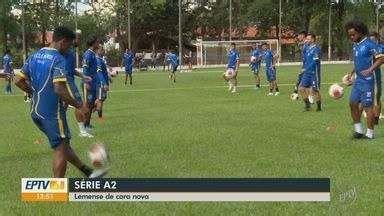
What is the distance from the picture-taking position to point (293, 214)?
6.96 metres

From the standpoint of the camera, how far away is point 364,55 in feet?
40.0

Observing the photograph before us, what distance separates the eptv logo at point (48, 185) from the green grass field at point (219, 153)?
2.94 feet

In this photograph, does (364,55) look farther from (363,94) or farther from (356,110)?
(356,110)

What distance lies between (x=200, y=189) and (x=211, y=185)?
11cm

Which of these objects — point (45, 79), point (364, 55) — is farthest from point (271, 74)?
point (45, 79)

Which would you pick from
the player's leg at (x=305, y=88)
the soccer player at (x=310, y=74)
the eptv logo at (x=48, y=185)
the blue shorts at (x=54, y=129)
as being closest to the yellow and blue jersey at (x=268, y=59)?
the soccer player at (x=310, y=74)

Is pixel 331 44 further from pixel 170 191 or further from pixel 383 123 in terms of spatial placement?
pixel 170 191

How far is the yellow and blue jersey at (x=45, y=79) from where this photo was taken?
778 centimetres

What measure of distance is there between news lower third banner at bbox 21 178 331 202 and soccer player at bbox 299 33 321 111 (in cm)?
1231

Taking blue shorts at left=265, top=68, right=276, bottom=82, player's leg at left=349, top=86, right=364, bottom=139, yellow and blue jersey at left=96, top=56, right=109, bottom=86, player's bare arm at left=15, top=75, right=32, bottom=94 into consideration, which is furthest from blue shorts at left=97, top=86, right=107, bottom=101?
blue shorts at left=265, top=68, right=276, bottom=82

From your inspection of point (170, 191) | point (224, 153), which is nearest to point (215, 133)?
point (224, 153)

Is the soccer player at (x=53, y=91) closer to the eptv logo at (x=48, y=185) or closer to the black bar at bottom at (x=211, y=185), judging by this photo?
the eptv logo at (x=48, y=185)

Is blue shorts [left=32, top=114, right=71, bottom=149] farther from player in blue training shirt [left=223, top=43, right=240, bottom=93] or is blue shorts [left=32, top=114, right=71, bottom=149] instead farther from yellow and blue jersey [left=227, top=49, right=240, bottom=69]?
yellow and blue jersey [left=227, top=49, right=240, bottom=69]

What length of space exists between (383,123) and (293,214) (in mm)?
8430
